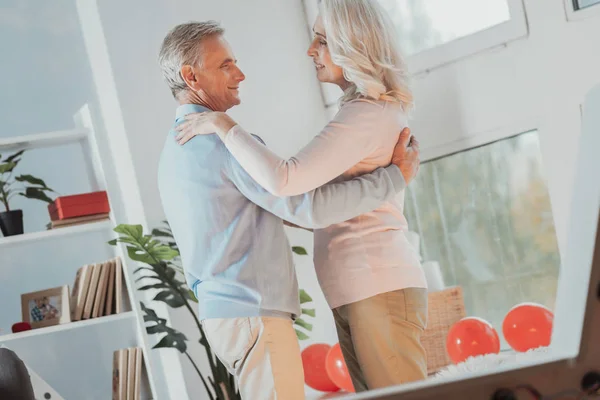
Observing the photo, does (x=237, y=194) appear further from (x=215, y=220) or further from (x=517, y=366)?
(x=517, y=366)

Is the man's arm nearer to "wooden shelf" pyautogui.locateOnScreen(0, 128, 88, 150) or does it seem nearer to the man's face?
the man's face

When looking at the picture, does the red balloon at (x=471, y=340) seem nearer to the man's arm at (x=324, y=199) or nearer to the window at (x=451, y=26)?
the window at (x=451, y=26)

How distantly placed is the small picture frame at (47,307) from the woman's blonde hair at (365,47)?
235 cm

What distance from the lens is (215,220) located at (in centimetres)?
166

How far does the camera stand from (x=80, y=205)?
12.4 ft

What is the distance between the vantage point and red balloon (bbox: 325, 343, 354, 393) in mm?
3594

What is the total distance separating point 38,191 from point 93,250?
0.69 m

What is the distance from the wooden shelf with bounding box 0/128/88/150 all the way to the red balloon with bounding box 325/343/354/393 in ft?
4.99

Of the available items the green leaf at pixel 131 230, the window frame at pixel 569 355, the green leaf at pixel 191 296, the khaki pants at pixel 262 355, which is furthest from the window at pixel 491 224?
the window frame at pixel 569 355

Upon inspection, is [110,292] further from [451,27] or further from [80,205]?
[451,27]

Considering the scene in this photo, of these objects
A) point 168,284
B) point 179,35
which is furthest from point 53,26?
point 179,35

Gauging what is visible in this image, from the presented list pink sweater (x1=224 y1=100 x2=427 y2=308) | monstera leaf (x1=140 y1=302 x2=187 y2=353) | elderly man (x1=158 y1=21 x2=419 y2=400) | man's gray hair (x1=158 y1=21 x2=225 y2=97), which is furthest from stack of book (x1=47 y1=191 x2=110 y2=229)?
pink sweater (x1=224 y1=100 x2=427 y2=308)

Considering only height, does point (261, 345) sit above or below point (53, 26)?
below

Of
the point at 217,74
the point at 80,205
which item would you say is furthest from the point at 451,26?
the point at 217,74
